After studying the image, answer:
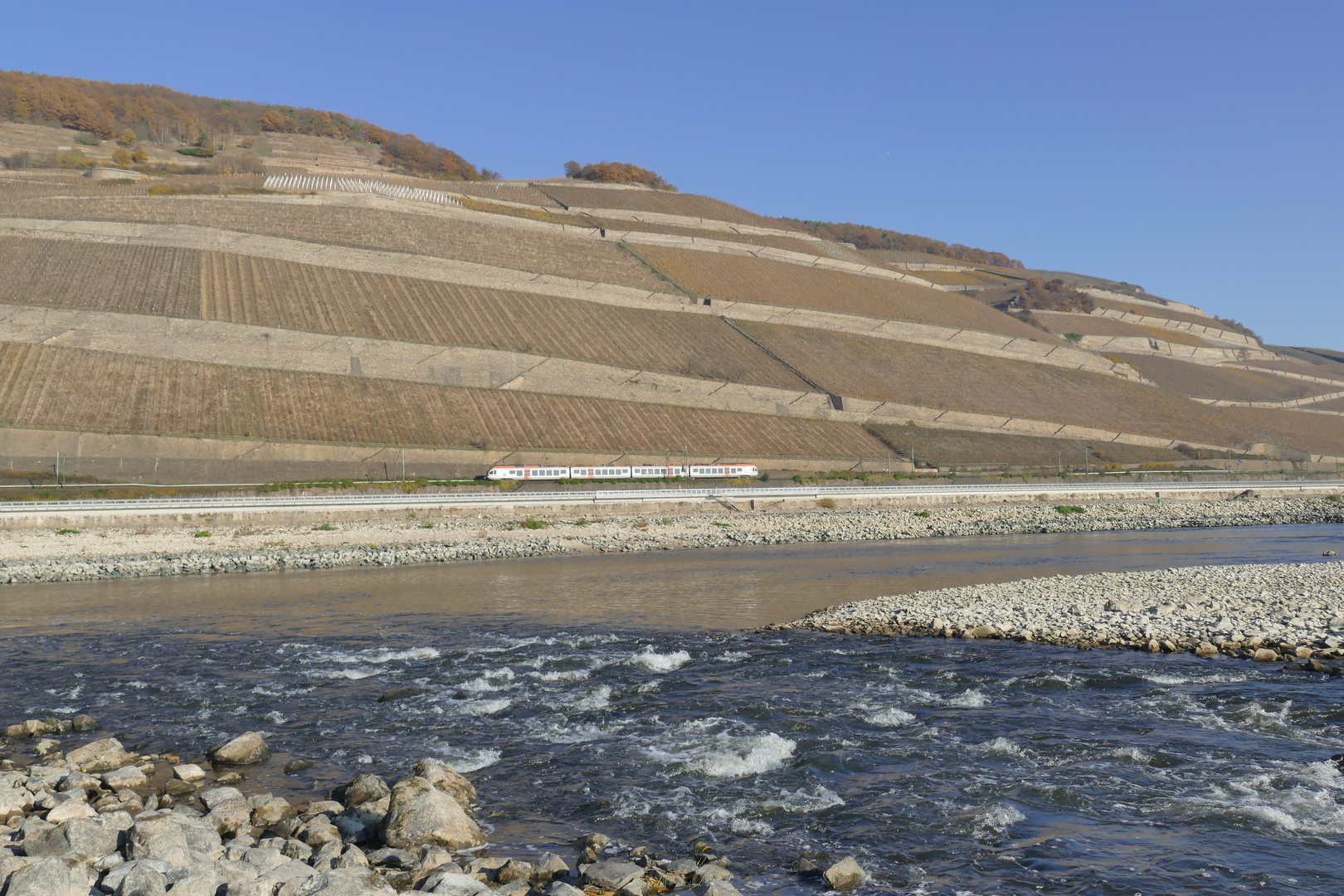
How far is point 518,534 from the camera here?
42.3 m

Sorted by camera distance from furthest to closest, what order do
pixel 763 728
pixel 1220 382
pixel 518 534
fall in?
pixel 1220 382 → pixel 518 534 → pixel 763 728

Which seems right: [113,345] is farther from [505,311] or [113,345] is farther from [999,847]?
[999,847]

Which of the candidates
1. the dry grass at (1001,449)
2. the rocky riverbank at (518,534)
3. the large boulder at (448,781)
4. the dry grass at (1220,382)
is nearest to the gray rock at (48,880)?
the large boulder at (448,781)

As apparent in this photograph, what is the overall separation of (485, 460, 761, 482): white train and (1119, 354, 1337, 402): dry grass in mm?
78132

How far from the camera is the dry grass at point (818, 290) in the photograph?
10525 cm

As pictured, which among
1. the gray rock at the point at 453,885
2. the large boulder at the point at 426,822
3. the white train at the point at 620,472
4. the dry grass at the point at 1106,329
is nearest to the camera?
the gray rock at the point at 453,885

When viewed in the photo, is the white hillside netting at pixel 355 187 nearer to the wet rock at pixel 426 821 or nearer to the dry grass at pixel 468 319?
the dry grass at pixel 468 319

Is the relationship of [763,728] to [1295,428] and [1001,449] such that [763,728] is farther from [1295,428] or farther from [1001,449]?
[1295,428]

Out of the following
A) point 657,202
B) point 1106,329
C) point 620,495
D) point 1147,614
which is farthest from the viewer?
point 1106,329

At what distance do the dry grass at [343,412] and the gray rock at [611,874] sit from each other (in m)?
55.3

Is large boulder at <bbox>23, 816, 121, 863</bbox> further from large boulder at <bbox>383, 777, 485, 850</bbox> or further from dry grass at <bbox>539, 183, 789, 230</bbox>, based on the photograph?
dry grass at <bbox>539, 183, 789, 230</bbox>

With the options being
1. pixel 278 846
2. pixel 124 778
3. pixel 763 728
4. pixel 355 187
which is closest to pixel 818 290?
pixel 355 187

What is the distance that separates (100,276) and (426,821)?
77508mm

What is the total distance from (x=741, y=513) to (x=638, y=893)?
4479 cm
